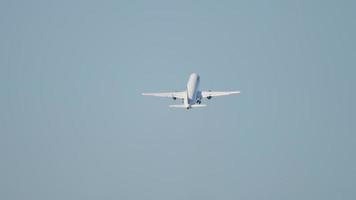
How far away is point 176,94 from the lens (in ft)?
572

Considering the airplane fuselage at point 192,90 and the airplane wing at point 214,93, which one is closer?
the airplane fuselage at point 192,90

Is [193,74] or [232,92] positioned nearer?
[232,92]

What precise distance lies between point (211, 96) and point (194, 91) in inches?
159

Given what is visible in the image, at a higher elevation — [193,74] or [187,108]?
[193,74]

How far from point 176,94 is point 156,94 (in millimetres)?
4603

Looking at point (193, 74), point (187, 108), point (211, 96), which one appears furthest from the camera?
point (193, 74)

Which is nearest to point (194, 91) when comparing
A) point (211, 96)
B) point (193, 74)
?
point (211, 96)

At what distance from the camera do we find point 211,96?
17400cm

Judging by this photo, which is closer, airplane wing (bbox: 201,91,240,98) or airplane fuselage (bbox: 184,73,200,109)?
airplane fuselage (bbox: 184,73,200,109)

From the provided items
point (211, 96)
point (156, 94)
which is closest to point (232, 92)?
point (211, 96)

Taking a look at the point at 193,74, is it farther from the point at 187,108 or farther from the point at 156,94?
the point at 187,108

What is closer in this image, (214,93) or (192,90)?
(214,93)

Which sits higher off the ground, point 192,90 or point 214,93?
point 192,90

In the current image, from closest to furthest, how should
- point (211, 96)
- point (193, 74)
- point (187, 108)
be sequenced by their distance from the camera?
point (187, 108) < point (211, 96) < point (193, 74)
